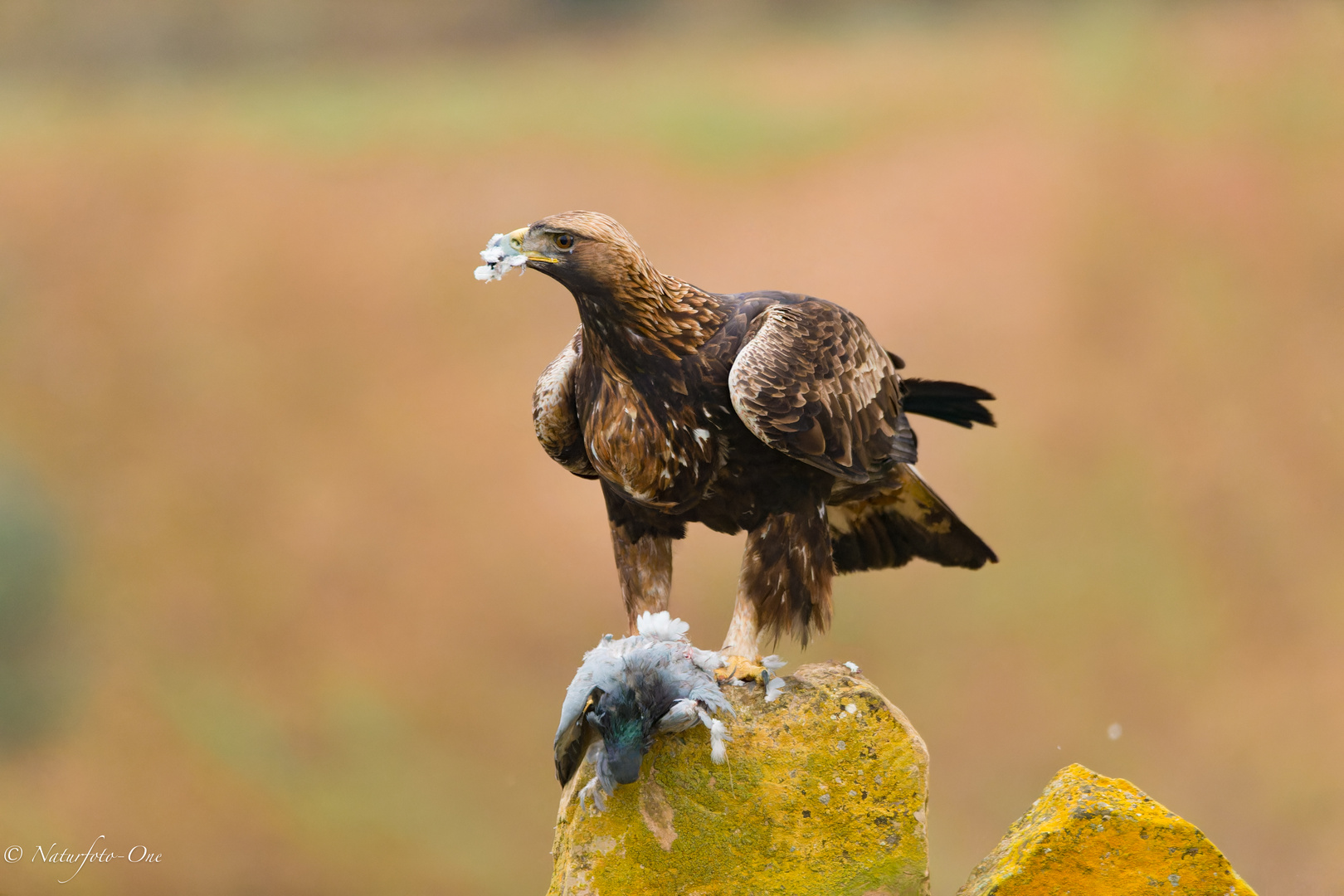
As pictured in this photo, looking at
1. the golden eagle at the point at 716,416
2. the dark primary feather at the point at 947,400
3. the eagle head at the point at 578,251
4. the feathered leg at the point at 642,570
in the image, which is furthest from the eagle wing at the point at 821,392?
the feathered leg at the point at 642,570

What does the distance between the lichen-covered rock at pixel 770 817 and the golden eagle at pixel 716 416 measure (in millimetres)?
268

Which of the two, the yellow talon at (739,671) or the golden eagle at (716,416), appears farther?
the yellow talon at (739,671)

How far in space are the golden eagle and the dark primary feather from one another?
126 millimetres

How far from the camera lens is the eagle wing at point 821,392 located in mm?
2928

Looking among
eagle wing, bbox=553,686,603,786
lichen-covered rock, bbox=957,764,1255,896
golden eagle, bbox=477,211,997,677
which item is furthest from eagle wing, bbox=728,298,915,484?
lichen-covered rock, bbox=957,764,1255,896

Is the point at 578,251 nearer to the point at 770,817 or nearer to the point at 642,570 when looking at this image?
the point at 642,570

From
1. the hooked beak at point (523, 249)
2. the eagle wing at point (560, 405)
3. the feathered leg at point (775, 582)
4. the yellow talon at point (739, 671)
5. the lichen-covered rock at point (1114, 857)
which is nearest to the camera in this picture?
the lichen-covered rock at point (1114, 857)

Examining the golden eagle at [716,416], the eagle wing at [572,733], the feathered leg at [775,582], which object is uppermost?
the golden eagle at [716,416]

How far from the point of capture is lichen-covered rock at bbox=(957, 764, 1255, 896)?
2.64 m

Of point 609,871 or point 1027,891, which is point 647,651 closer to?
point 609,871

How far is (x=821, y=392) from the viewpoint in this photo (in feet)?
10.1

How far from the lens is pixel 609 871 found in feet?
9.17

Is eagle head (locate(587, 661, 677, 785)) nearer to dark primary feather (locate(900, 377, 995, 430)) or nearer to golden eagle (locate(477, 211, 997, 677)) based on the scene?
golden eagle (locate(477, 211, 997, 677))

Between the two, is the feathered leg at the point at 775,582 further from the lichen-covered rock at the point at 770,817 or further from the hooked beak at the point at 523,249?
the hooked beak at the point at 523,249
